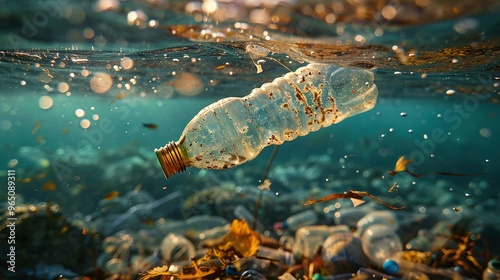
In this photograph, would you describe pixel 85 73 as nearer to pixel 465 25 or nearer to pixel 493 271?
pixel 465 25

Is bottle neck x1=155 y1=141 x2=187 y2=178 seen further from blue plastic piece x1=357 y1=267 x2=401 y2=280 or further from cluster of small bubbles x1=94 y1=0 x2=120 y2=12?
blue plastic piece x1=357 y1=267 x2=401 y2=280

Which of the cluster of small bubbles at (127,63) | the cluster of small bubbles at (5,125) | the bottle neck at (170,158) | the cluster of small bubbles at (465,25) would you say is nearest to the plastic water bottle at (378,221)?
the cluster of small bubbles at (465,25)

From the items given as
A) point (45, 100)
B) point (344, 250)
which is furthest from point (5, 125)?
point (344, 250)

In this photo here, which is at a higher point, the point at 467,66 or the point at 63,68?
the point at 63,68

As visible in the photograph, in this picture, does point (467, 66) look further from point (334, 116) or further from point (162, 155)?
point (162, 155)

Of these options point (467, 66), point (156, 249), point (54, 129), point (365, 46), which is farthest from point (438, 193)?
point (54, 129)

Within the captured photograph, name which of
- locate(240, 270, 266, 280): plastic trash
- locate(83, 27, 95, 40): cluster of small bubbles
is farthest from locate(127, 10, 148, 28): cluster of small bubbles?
locate(240, 270, 266, 280): plastic trash
